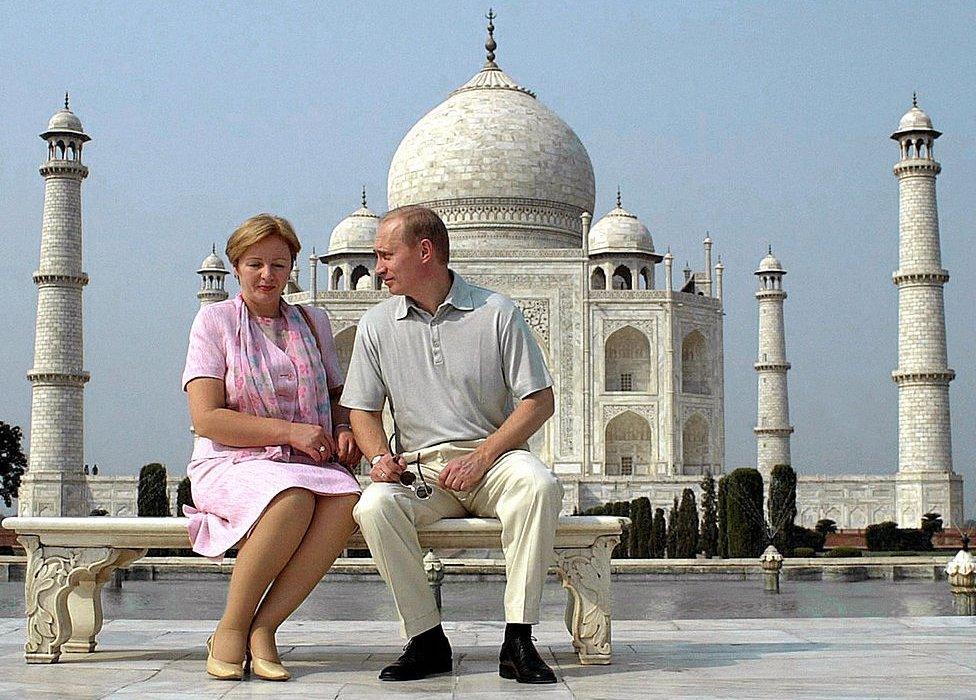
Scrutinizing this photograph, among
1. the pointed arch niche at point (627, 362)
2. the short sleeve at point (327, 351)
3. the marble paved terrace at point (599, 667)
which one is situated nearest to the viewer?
the marble paved terrace at point (599, 667)

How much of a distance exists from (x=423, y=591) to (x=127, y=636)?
4.93 feet

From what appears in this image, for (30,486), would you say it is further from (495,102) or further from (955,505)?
(955,505)

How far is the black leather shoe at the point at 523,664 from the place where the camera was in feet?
11.3

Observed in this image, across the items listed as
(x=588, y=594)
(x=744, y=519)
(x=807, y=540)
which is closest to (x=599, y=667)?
(x=588, y=594)

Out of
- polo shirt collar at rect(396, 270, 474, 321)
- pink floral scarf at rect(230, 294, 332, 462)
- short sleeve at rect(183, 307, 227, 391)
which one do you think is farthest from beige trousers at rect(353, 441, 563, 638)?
short sleeve at rect(183, 307, 227, 391)

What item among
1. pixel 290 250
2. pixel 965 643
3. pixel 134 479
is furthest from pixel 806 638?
pixel 134 479

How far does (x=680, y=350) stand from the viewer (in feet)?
92.7

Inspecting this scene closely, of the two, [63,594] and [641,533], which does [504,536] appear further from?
[641,533]

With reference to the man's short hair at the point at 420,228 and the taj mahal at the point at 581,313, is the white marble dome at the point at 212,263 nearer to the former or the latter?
the taj mahal at the point at 581,313

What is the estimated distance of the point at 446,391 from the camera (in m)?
3.97

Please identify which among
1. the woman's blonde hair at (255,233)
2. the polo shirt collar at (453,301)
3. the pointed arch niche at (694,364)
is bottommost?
the polo shirt collar at (453,301)

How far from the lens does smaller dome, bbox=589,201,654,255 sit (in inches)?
1212

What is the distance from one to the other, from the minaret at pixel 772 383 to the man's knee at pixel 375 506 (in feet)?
85.5

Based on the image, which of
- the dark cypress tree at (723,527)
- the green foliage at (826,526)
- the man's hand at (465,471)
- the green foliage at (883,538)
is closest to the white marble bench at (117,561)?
the man's hand at (465,471)
